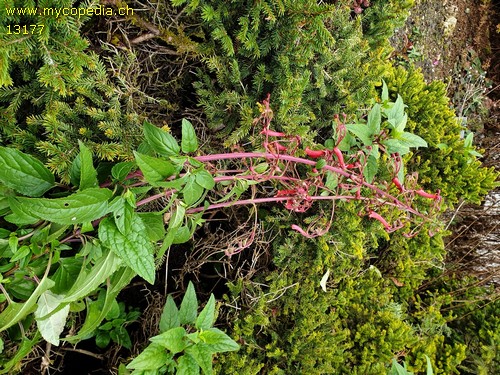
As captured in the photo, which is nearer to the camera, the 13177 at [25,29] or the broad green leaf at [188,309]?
the 13177 at [25,29]

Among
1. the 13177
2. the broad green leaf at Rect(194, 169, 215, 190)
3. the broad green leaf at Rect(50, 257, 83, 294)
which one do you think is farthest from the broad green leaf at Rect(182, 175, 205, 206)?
the 13177

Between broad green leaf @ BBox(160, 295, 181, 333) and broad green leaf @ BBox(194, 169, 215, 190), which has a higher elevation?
broad green leaf @ BBox(194, 169, 215, 190)

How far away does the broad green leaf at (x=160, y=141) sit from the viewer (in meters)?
0.99

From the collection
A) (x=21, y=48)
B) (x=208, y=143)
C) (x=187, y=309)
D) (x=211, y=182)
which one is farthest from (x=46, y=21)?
(x=187, y=309)

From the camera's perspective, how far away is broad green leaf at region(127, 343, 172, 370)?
1.28 meters

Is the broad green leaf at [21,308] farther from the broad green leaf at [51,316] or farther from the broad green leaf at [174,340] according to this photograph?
the broad green leaf at [174,340]

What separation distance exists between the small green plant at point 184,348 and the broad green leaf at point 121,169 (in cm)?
54

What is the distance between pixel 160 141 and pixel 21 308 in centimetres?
51

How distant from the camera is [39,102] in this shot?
115 cm

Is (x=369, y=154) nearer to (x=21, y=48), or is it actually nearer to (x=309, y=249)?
→ (x=309, y=249)

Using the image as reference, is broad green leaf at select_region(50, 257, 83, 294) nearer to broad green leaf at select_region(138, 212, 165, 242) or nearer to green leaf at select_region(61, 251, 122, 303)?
green leaf at select_region(61, 251, 122, 303)

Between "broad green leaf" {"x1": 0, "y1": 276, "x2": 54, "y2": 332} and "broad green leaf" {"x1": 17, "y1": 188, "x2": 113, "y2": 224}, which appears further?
"broad green leaf" {"x1": 0, "y1": 276, "x2": 54, "y2": 332}

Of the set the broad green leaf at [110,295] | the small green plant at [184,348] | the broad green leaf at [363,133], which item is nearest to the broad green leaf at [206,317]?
the small green plant at [184,348]

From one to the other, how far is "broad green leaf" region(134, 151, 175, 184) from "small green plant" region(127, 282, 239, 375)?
1.77 feet
